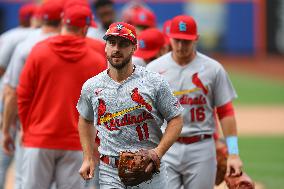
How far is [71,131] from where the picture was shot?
308 inches

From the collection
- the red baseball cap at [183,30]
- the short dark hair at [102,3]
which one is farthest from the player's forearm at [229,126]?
the short dark hair at [102,3]

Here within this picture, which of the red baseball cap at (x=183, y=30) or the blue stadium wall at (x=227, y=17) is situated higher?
the red baseball cap at (x=183, y=30)

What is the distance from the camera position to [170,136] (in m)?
6.38

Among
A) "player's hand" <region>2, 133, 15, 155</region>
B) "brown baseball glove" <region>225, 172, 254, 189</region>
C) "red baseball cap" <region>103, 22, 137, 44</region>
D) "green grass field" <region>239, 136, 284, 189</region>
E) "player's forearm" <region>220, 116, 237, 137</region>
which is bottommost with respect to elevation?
"green grass field" <region>239, 136, 284, 189</region>

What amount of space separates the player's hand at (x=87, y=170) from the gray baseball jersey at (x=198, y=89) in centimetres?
168

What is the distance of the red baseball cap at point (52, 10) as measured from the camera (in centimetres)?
862

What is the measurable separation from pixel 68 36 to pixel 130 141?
181cm

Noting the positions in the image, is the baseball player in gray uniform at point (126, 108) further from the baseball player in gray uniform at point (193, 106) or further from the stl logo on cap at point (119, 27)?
the baseball player in gray uniform at point (193, 106)

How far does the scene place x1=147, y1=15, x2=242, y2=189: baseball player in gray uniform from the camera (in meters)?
8.04

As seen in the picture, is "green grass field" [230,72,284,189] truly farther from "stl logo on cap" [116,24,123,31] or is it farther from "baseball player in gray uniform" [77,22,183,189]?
"stl logo on cap" [116,24,123,31]

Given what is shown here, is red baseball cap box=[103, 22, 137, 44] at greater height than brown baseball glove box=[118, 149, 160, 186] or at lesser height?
greater

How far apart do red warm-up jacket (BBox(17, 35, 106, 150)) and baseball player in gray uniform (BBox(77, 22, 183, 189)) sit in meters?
1.21

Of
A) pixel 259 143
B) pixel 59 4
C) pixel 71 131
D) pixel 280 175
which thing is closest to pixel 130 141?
pixel 71 131

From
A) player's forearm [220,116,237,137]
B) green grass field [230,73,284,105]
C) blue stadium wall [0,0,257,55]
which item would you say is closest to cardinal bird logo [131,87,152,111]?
player's forearm [220,116,237,137]
